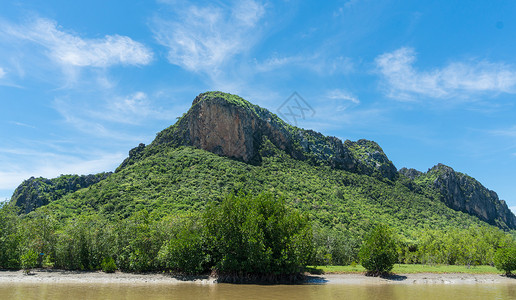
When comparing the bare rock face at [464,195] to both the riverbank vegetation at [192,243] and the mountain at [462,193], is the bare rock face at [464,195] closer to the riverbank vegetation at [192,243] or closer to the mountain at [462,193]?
the mountain at [462,193]

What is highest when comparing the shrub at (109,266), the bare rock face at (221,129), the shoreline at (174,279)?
the bare rock face at (221,129)

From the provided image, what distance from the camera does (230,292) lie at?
27688 millimetres

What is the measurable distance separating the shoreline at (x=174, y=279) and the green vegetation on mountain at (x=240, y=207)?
1770 mm

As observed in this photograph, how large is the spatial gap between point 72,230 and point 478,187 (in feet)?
664

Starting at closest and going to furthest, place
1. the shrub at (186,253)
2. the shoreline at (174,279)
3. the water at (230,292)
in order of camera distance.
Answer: the water at (230,292) < the shoreline at (174,279) < the shrub at (186,253)

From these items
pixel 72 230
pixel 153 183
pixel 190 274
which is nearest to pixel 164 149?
pixel 153 183

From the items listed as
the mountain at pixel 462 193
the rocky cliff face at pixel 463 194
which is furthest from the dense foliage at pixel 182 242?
the rocky cliff face at pixel 463 194

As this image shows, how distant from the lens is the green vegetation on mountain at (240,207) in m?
35.7

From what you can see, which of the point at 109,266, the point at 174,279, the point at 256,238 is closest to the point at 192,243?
the point at 174,279

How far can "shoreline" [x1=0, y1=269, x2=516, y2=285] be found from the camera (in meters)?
33.8

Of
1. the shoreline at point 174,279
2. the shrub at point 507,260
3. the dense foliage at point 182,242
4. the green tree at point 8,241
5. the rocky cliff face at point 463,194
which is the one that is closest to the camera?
the dense foliage at point 182,242

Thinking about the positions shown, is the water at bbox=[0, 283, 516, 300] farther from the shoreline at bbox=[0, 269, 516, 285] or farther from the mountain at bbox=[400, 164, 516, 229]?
the mountain at bbox=[400, 164, 516, 229]

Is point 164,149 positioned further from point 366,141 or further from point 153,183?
point 366,141

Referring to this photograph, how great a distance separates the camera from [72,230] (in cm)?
3978
